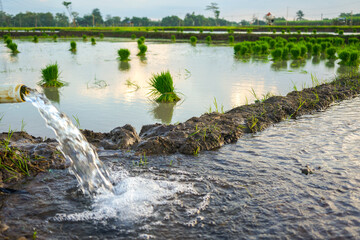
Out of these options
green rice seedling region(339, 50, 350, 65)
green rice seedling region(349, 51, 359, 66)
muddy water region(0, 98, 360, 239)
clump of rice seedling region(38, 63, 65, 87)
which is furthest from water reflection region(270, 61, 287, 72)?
muddy water region(0, 98, 360, 239)

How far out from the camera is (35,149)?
10.7ft

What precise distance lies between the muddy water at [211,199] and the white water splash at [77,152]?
93mm

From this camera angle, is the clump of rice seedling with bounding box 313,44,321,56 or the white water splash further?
the clump of rice seedling with bounding box 313,44,321,56

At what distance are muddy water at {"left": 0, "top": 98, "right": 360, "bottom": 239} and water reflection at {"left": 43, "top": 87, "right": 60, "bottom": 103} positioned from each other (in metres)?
3.20

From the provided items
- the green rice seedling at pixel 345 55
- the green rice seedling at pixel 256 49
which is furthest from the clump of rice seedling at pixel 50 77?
the green rice seedling at pixel 256 49

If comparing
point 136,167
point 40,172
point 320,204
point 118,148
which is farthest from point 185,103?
point 320,204

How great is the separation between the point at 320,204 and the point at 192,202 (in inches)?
36.2

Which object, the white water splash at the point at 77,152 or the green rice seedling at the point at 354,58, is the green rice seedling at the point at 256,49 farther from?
the white water splash at the point at 77,152

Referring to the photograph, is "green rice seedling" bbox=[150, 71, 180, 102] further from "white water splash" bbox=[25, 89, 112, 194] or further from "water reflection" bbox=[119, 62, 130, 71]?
"water reflection" bbox=[119, 62, 130, 71]

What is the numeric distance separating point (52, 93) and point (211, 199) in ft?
16.3

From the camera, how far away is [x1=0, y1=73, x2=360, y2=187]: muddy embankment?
3.14 meters

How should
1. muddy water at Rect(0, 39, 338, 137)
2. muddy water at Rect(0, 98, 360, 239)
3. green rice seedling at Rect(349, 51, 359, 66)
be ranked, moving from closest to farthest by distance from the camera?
1. muddy water at Rect(0, 98, 360, 239)
2. muddy water at Rect(0, 39, 338, 137)
3. green rice seedling at Rect(349, 51, 359, 66)

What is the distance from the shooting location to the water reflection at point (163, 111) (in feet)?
16.3

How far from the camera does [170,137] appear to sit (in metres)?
3.74
